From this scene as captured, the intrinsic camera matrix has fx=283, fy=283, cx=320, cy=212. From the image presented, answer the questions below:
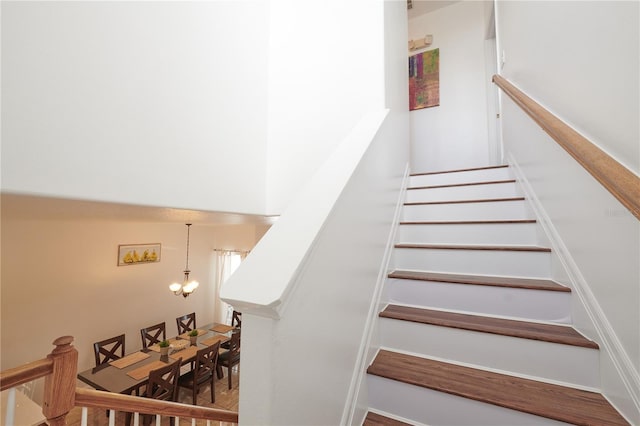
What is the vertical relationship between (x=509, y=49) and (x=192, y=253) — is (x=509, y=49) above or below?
above

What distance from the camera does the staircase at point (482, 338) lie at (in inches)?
43.7

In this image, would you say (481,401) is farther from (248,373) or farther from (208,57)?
(208,57)

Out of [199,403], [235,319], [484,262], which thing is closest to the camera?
[484,262]

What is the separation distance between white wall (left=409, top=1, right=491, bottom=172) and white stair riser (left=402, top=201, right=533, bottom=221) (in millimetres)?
1937

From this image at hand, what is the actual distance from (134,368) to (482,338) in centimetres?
470

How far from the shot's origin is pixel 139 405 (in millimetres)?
1097

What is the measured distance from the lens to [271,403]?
0.76 m

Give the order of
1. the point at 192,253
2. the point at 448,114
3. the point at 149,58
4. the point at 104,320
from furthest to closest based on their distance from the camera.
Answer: the point at 192,253, the point at 104,320, the point at 448,114, the point at 149,58

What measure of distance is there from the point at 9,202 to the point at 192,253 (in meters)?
5.66

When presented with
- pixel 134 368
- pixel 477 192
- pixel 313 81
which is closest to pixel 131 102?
pixel 313 81

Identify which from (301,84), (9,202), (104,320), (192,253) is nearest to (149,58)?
(9,202)

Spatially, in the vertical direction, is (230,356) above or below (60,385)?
below

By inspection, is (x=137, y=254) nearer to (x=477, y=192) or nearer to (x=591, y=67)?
(x=477, y=192)

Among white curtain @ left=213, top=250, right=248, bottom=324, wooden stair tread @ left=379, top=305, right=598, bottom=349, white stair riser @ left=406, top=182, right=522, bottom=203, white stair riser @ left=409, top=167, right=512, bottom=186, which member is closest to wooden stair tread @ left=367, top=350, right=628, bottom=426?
wooden stair tread @ left=379, top=305, right=598, bottom=349
